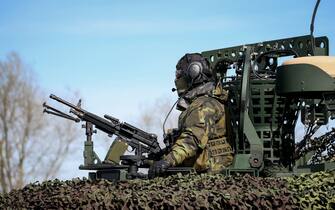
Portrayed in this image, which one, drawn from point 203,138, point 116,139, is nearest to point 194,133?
point 203,138

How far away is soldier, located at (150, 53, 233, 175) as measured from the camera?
838 centimetres

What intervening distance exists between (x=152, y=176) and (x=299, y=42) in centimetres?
271

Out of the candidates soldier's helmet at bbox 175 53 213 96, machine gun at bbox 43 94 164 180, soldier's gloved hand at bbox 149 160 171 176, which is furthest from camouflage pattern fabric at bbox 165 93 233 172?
machine gun at bbox 43 94 164 180

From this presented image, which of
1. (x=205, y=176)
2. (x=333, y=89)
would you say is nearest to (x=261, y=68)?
(x=333, y=89)

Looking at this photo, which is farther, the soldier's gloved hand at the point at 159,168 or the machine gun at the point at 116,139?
the machine gun at the point at 116,139

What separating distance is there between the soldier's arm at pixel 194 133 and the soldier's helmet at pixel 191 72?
524 mm

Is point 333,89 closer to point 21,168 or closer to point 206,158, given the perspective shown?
point 206,158

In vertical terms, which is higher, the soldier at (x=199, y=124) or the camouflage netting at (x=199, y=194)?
the soldier at (x=199, y=124)

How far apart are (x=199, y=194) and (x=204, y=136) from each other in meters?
2.82

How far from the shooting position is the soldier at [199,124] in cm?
838

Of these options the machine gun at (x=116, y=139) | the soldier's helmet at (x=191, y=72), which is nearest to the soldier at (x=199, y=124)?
the soldier's helmet at (x=191, y=72)

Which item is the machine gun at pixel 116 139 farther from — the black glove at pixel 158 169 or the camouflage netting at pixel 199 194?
the camouflage netting at pixel 199 194

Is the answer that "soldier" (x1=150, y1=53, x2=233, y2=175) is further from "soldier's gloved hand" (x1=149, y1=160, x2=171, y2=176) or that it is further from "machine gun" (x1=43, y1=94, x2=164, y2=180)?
"machine gun" (x1=43, y1=94, x2=164, y2=180)

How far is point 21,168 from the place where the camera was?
26953 millimetres
